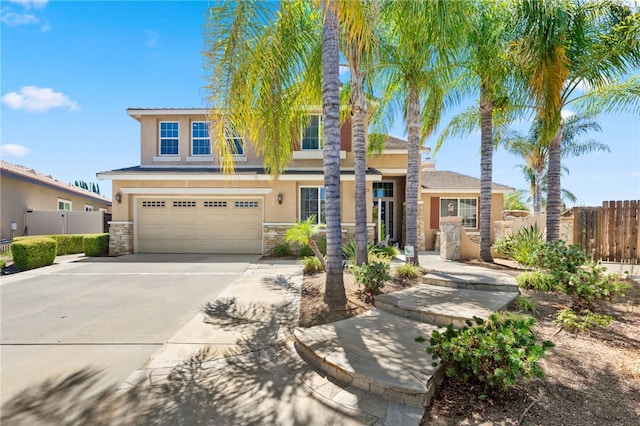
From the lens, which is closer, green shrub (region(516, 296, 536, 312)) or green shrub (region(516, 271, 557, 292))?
green shrub (region(516, 296, 536, 312))

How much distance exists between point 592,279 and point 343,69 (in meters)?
7.25

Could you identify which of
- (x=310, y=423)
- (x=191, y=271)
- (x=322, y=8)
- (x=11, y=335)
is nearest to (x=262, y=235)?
(x=191, y=271)

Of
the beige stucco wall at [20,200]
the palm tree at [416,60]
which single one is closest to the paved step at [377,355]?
the palm tree at [416,60]

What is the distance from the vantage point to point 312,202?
13734 millimetres

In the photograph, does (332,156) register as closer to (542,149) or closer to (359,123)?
(359,123)

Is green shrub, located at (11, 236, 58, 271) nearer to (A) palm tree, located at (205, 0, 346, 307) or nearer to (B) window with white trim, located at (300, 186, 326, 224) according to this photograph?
(A) palm tree, located at (205, 0, 346, 307)

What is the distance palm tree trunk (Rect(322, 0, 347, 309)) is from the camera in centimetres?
550

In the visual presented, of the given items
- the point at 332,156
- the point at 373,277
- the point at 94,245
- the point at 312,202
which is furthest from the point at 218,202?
the point at 373,277

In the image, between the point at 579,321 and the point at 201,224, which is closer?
the point at 579,321

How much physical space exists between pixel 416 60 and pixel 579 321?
6.57 metres

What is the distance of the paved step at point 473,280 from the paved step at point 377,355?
2.33 m

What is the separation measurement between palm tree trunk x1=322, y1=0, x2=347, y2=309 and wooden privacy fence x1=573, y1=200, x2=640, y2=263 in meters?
9.29

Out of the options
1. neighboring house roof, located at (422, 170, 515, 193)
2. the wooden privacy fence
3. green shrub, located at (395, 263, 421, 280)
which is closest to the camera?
green shrub, located at (395, 263, 421, 280)

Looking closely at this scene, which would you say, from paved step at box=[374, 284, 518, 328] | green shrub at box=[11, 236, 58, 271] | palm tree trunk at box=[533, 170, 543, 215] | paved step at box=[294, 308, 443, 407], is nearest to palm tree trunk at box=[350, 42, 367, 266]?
paved step at box=[374, 284, 518, 328]
